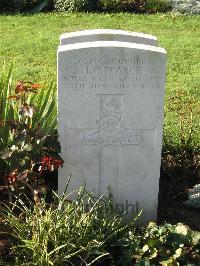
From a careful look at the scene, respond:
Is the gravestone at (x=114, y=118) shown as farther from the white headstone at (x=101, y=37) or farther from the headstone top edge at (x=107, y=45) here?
the white headstone at (x=101, y=37)


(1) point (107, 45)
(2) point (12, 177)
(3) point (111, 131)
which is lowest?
(2) point (12, 177)

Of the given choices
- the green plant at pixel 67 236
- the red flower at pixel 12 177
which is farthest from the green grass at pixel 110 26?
the red flower at pixel 12 177

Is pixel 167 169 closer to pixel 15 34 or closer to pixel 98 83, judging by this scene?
pixel 98 83

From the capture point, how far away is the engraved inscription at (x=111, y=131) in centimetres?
418

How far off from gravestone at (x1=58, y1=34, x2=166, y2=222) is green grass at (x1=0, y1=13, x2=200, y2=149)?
3.75 feet

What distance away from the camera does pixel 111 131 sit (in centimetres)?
427

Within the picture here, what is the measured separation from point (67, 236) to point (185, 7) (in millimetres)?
8996

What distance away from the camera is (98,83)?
13.4 ft

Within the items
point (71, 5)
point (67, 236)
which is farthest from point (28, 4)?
point (67, 236)

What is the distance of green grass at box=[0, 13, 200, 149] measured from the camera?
7.41 metres

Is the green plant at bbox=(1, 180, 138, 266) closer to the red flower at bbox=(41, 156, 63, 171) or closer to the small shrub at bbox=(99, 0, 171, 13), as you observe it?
the red flower at bbox=(41, 156, 63, 171)

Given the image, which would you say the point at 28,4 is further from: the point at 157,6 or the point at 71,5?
the point at 157,6

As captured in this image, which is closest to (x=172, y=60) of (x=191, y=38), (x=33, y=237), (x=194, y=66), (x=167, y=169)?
(x=194, y=66)

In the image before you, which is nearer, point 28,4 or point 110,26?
point 110,26
